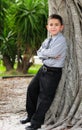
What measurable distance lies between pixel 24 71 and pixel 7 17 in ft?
6.63

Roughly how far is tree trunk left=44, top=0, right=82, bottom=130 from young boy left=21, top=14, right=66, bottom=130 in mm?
184

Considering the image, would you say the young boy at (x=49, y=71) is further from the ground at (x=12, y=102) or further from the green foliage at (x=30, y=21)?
the green foliage at (x=30, y=21)

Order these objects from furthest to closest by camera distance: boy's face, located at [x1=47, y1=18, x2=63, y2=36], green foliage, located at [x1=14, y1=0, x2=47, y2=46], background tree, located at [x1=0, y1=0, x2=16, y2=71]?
background tree, located at [x1=0, y1=0, x2=16, y2=71] → green foliage, located at [x1=14, y1=0, x2=47, y2=46] → boy's face, located at [x1=47, y1=18, x2=63, y2=36]

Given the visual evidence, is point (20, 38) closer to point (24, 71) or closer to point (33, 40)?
point (33, 40)

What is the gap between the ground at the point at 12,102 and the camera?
261 inches

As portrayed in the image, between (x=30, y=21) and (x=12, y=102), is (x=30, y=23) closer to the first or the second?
(x=30, y=21)

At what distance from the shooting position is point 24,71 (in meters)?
15.1

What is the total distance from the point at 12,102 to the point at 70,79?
8.38 feet

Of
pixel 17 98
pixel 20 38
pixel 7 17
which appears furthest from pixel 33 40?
pixel 17 98

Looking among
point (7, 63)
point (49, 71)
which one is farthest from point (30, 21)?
point (49, 71)

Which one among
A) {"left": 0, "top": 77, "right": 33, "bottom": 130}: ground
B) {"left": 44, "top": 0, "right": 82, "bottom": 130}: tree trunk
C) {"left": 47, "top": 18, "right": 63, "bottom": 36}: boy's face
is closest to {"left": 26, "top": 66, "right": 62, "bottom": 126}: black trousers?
{"left": 44, "top": 0, "right": 82, "bottom": 130}: tree trunk

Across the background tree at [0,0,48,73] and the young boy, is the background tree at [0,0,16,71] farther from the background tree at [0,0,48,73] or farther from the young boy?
the young boy

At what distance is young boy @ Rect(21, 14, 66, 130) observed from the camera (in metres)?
6.07

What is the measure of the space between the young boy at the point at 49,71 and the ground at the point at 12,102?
388 millimetres
